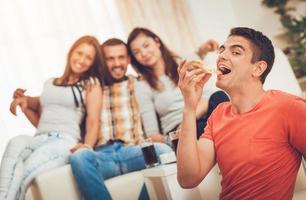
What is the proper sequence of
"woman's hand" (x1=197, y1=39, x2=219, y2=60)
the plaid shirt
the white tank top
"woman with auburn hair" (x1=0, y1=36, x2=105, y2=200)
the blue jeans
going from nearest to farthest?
the blue jeans, "woman with auburn hair" (x1=0, y1=36, x2=105, y2=200), the white tank top, the plaid shirt, "woman's hand" (x1=197, y1=39, x2=219, y2=60)

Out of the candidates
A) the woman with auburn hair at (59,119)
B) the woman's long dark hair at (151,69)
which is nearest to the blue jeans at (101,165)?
the woman with auburn hair at (59,119)

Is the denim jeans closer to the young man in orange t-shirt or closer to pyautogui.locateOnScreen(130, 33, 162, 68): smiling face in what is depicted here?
pyautogui.locateOnScreen(130, 33, 162, 68): smiling face

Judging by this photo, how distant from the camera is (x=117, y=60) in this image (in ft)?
8.75

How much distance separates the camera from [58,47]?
3020 millimetres

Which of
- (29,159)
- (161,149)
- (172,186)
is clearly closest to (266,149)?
(172,186)

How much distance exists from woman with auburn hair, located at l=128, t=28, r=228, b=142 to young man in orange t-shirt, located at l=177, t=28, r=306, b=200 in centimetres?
106

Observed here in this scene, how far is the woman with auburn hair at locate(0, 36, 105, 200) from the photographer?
1.97 m

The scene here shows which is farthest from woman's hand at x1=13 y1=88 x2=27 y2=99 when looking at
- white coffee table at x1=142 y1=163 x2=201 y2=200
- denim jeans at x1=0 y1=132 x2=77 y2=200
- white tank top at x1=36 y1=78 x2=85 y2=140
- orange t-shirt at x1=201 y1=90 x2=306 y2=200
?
orange t-shirt at x1=201 y1=90 x2=306 y2=200

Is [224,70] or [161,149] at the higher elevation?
[224,70]

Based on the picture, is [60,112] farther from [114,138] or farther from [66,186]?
[66,186]

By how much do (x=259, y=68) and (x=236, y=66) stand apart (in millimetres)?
73

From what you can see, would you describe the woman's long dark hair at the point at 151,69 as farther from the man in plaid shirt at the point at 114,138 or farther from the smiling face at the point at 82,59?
the smiling face at the point at 82,59

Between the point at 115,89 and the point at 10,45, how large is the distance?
0.89 meters

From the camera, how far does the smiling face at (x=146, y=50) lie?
2574 mm
